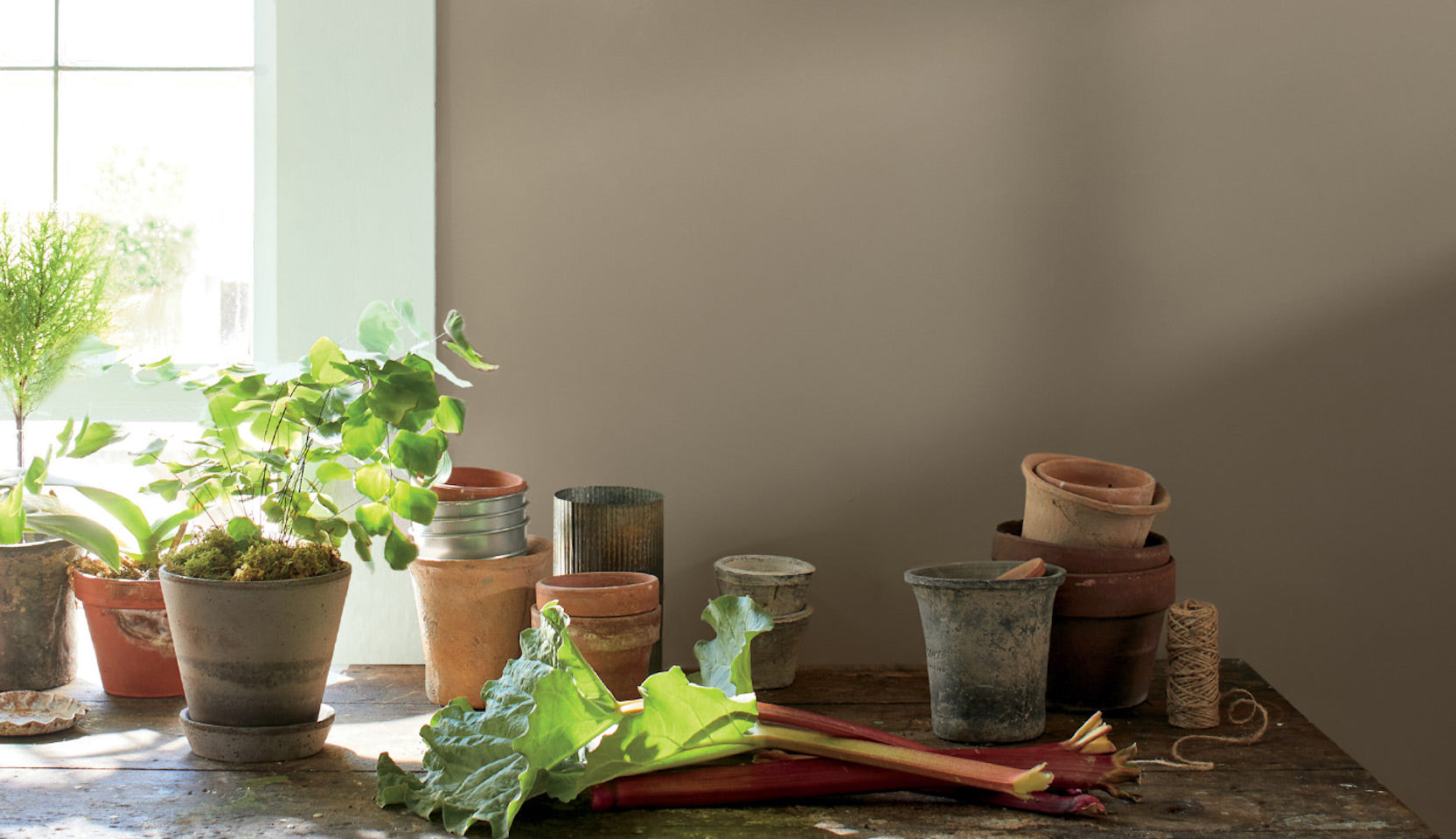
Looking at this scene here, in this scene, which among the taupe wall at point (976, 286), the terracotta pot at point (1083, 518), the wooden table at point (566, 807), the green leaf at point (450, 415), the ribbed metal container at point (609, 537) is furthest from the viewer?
the taupe wall at point (976, 286)

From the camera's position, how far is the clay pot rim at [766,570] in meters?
1.64

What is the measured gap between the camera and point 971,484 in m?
1.91

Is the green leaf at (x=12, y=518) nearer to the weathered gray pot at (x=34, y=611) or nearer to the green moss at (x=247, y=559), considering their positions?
the weathered gray pot at (x=34, y=611)

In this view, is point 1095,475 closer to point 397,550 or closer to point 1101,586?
point 1101,586

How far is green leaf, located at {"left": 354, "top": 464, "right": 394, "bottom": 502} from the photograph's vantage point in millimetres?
1411

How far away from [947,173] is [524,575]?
94 cm

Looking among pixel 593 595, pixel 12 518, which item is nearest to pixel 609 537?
pixel 593 595

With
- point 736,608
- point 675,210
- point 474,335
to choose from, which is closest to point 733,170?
point 675,210

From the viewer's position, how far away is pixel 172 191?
1963 mm

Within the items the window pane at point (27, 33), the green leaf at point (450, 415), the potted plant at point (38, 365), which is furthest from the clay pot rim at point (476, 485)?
the window pane at point (27, 33)

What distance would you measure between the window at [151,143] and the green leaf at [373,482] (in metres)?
0.70

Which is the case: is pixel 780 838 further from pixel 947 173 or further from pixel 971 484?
pixel 947 173

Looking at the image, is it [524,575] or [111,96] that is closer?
[524,575]

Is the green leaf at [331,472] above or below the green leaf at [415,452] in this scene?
below
